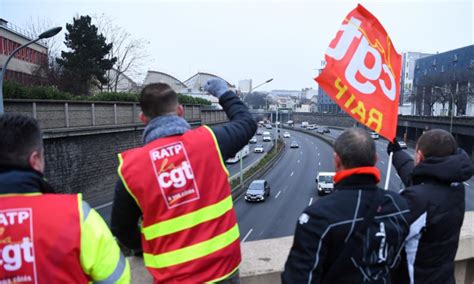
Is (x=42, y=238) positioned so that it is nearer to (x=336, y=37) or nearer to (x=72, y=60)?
(x=336, y=37)

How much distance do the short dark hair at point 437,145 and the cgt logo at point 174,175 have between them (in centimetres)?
172

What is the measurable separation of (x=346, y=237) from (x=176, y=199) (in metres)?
0.97

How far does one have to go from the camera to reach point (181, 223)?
6.97 feet

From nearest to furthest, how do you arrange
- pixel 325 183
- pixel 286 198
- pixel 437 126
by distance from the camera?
pixel 325 183 → pixel 286 198 → pixel 437 126

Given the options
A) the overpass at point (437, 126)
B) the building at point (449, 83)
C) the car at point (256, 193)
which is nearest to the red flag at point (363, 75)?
the overpass at point (437, 126)

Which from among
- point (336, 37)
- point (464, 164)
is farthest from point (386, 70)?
point (464, 164)

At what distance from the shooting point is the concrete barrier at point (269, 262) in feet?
8.97

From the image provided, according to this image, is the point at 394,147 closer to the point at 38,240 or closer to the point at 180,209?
the point at 180,209

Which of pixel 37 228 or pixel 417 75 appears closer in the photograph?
pixel 37 228

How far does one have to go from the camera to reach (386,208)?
89.6 inches

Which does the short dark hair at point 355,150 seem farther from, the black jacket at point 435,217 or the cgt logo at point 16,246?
the cgt logo at point 16,246

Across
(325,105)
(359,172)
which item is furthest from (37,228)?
(325,105)

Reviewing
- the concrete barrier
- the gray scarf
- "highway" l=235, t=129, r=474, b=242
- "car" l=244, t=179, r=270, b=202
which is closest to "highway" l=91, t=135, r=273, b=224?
"highway" l=235, t=129, r=474, b=242

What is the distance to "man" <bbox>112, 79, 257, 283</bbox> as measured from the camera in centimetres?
212
